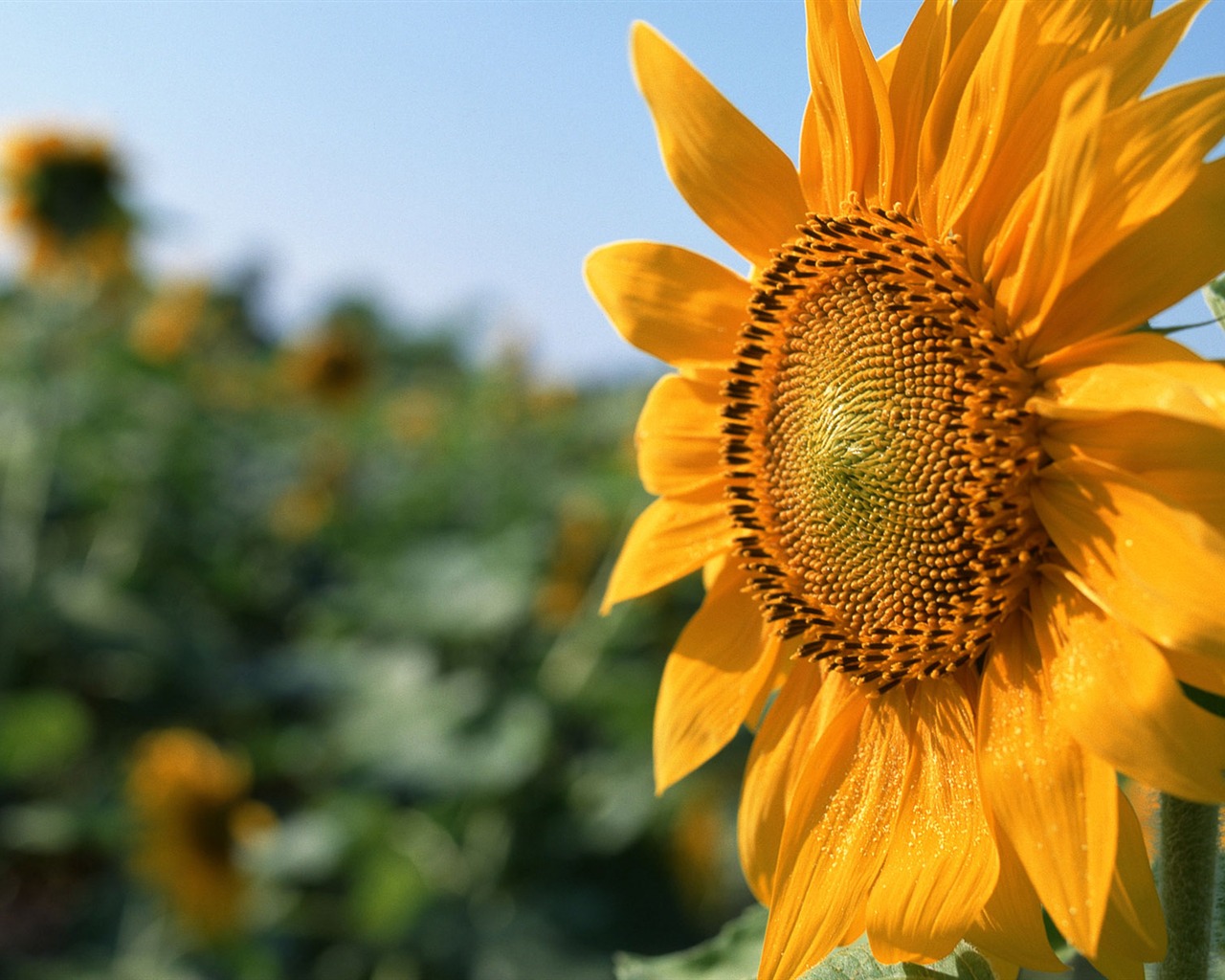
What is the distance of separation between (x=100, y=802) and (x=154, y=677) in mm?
824

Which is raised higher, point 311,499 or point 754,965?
point 754,965

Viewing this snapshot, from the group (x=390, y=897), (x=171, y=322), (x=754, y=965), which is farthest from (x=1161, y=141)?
(x=171, y=322)

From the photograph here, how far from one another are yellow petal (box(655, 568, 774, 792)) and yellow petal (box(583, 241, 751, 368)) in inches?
8.1

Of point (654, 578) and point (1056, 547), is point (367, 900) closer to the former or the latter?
point (654, 578)

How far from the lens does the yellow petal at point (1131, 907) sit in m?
0.74

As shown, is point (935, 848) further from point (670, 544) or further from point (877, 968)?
point (670, 544)

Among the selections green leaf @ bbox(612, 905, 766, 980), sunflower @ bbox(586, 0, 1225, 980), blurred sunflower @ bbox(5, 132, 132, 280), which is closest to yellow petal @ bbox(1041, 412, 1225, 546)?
sunflower @ bbox(586, 0, 1225, 980)

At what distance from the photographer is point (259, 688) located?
4.36 meters

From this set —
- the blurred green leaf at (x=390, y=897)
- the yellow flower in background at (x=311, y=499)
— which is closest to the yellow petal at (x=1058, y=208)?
the blurred green leaf at (x=390, y=897)

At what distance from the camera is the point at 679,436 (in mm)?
1113

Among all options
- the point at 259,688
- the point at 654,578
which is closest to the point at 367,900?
the point at 259,688

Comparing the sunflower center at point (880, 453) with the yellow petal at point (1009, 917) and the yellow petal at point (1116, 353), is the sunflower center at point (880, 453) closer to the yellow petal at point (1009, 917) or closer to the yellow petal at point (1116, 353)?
the yellow petal at point (1116, 353)

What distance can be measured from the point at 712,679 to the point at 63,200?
505 cm

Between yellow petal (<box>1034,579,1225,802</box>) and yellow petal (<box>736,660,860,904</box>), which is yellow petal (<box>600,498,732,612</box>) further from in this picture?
yellow petal (<box>1034,579,1225,802</box>)
